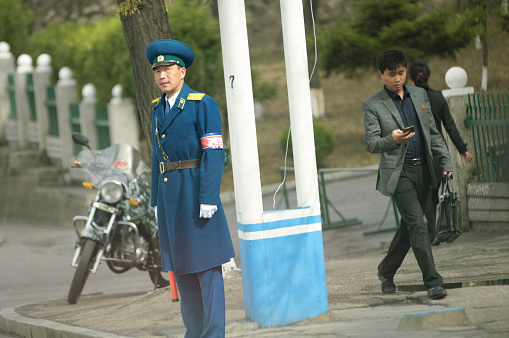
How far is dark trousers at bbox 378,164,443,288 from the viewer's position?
21.5ft

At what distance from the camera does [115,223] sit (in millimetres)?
9086

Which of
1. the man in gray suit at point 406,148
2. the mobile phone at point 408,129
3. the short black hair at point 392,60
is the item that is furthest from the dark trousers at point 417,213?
the short black hair at point 392,60

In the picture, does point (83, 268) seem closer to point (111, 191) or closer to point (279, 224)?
point (111, 191)

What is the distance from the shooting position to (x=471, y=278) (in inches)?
289

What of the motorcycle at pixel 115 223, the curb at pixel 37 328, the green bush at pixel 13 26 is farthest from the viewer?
the green bush at pixel 13 26

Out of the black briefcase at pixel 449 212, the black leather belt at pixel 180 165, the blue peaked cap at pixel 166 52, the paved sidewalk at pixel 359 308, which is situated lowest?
the paved sidewalk at pixel 359 308

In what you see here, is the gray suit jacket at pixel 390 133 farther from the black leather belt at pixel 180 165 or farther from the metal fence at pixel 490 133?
the metal fence at pixel 490 133

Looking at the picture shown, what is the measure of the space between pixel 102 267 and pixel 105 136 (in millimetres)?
5186

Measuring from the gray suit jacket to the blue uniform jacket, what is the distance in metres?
1.50

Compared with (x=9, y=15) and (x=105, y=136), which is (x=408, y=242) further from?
(x=9, y=15)

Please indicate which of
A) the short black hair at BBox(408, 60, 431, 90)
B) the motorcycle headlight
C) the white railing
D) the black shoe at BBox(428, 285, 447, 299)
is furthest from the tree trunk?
the white railing

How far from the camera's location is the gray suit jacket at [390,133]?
6.69 metres

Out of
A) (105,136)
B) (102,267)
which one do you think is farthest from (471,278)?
(105,136)

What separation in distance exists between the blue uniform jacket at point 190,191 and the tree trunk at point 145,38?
3.00 m
